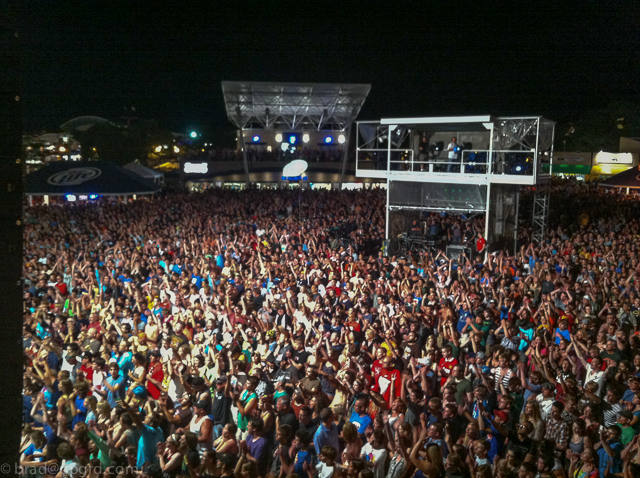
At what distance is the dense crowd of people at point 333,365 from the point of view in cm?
450

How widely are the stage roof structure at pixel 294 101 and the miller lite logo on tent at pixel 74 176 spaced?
22.5 ft

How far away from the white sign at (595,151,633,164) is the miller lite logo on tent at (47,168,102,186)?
2870 cm

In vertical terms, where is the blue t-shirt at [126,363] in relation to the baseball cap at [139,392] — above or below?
below

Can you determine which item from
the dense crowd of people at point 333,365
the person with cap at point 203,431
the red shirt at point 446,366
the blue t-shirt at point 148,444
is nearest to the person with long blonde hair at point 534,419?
the dense crowd of people at point 333,365

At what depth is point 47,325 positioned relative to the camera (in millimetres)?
8633

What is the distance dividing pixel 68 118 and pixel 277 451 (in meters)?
77.6

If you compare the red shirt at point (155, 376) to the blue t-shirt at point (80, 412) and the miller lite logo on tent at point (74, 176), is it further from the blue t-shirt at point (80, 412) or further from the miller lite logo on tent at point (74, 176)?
the miller lite logo on tent at point (74, 176)

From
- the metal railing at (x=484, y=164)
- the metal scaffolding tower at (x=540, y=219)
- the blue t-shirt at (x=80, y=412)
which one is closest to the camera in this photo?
the blue t-shirt at (x=80, y=412)

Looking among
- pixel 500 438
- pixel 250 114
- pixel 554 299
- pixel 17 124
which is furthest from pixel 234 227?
pixel 250 114

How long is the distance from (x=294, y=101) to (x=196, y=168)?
768 centimetres

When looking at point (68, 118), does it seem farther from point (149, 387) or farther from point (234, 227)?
point (149, 387)

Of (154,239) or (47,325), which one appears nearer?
(47,325)

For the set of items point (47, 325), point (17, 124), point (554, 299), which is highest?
point (17, 124)

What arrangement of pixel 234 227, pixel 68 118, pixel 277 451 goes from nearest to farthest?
1. pixel 277 451
2. pixel 234 227
3. pixel 68 118
